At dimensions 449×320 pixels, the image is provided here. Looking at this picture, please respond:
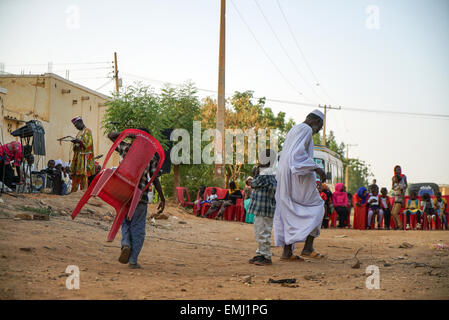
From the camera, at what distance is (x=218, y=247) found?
29.5ft

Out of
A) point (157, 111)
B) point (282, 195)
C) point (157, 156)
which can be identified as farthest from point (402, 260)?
point (157, 111)

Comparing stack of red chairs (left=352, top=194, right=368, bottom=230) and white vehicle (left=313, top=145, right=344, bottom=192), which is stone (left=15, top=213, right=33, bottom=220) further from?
white vehicle (left=313, top=145, right=344, bottom=192)

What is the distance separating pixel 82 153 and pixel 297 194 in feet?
19.2

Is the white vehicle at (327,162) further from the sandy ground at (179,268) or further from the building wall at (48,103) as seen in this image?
the sandy ground at (179,268)

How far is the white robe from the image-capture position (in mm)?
7020

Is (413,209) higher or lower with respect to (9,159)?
lower

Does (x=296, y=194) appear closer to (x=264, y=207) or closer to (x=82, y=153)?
(x=264, y=207)

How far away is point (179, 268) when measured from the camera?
6129mm

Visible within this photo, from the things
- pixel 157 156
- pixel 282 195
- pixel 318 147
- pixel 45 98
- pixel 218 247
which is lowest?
pixel 218 247

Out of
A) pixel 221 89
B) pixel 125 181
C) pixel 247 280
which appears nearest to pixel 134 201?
pixel 125 181

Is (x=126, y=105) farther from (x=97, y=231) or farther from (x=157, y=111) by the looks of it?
(x=97, y=231)

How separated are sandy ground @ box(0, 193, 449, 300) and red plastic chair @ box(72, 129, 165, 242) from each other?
0.68 m

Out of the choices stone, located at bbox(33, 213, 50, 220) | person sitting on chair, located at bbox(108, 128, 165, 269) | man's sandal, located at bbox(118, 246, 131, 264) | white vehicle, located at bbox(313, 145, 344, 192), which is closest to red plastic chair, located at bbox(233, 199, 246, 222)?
white vehicle, located at bbox(313, 145, 344, 192)

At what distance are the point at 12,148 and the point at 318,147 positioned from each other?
51.9 ft
